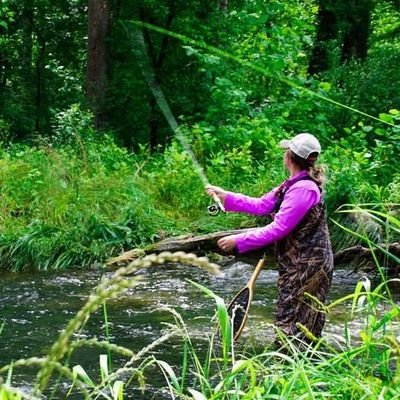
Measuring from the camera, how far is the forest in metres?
9.55

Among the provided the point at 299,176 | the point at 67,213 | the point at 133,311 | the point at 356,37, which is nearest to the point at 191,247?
the point at 67,213

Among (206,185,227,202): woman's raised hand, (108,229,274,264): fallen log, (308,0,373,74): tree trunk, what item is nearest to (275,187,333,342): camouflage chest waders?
(206,185,227,202): woman's raised hand

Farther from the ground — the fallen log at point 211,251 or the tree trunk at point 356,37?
the tree trunk at point 356,37

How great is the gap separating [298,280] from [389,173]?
6018 millimetres

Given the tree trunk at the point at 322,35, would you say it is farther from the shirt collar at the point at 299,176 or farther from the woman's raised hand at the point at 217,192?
the shirt collar at the point at 299,176

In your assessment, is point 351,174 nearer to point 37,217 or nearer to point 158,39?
point 37,217

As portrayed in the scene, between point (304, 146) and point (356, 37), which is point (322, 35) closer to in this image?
point (356, 37)

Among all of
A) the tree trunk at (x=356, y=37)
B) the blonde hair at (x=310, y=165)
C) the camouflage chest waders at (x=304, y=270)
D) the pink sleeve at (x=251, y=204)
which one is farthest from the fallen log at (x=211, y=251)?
the tree trunk at (x=356, y=37)

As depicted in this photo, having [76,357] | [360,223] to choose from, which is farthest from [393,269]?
[76,357]

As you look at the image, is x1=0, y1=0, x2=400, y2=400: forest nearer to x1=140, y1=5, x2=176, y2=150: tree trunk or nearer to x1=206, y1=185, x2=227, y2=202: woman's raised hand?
x1=140, y1=5, x2=176, y2=150: tree trunk

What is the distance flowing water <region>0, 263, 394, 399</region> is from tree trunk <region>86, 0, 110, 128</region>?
674 centimetres

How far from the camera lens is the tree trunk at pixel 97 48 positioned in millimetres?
15344

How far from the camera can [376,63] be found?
14.6m

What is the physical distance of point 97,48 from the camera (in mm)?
15477
